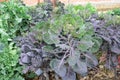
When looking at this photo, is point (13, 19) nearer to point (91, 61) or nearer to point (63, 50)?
point (63, 50)

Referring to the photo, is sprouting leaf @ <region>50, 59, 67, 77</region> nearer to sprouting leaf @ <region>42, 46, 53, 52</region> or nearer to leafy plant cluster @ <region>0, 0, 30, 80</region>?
sprouting leaf @ <region>42, 46, 53, 52</region>

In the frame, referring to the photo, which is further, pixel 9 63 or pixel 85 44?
pixel 9 63

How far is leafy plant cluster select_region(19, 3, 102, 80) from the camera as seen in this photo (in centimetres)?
235

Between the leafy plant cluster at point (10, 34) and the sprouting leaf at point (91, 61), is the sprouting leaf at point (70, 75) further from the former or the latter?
the leafy plant cluster at point (10, 34)

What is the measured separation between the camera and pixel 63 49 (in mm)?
2424

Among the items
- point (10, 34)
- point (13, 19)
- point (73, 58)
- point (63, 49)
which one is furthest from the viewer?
point (13, 19)

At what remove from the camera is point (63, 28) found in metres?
2.50

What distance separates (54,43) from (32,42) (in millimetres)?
286

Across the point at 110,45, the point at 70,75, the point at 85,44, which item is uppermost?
the point at 85,44

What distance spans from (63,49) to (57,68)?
0.19 m

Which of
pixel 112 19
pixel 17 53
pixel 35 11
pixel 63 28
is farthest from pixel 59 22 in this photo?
pixel 35 11

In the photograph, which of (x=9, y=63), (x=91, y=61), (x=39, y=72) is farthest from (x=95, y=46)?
(x=9, y=63)

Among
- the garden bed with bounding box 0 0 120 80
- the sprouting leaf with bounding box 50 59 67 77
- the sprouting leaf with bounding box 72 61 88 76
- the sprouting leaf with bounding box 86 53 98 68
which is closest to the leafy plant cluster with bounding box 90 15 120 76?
the garden bed with bounding box 0 0 120 80

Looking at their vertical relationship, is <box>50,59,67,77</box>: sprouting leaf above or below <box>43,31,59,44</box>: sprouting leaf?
below
